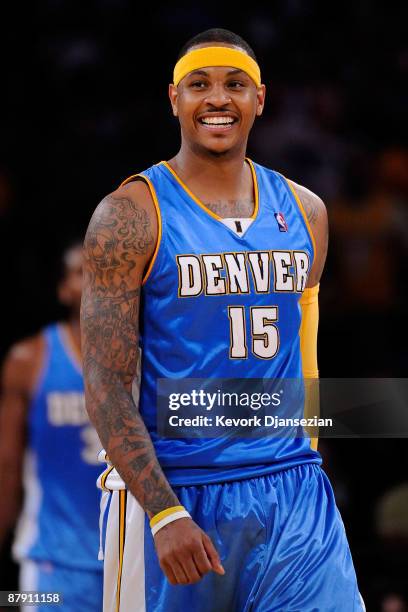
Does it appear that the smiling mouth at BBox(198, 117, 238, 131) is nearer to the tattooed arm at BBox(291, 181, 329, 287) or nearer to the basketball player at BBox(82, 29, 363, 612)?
the basketball player at BBox(82, 29, 363, 612)

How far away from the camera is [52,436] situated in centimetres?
553

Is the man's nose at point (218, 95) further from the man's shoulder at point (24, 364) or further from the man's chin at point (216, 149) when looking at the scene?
the man's shoulder at point (24, 364)

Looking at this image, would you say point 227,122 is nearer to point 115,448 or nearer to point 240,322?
point 240,322

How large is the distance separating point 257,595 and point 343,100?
178 inches

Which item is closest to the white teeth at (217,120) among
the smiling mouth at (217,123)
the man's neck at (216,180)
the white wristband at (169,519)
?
the smiling mouth at (217,123)

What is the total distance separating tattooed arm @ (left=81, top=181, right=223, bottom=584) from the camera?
10.4ft

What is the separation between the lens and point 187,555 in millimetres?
2980

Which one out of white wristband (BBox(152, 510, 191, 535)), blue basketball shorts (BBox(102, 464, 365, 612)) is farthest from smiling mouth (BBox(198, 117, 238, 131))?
white wristband (BBox(152, 510, 191, 535))

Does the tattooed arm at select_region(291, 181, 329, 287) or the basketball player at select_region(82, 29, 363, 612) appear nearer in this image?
the basketball player at select_region(82, 29, 363, 612)

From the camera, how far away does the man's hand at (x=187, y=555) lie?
2975mm

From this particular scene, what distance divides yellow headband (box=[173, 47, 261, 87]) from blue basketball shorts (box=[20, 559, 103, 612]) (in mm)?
2620

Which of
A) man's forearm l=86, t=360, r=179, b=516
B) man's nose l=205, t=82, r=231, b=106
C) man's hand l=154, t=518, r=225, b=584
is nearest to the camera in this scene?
man's hand l=154, t=518, r=225, b=584

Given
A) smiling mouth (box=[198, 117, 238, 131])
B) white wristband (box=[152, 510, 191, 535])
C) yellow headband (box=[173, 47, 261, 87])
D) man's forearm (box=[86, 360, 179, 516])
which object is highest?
yellow headband (box=[173, 47, 261, 87])

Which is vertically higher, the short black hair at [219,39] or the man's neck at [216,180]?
the short black hair at [219,39]
